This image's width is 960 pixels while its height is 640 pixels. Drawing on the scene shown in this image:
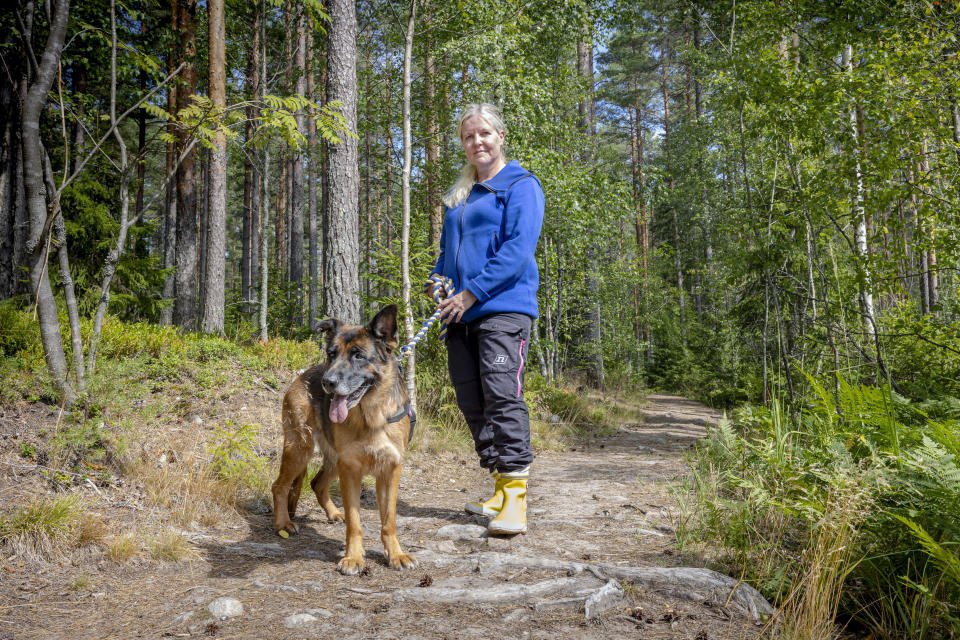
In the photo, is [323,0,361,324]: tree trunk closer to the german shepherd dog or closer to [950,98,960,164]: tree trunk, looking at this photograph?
the german shepherd dog

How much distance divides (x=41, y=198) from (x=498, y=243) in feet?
12.9

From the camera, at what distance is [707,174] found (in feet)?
74.7

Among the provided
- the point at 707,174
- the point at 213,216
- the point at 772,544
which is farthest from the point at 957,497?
the point at 707,174

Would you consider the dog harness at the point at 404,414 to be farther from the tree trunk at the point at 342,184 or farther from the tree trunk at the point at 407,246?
the tree trunk at the point at 342,184

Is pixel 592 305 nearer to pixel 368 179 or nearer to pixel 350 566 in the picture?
pixel 368 179

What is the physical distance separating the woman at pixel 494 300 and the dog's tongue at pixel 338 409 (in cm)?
84

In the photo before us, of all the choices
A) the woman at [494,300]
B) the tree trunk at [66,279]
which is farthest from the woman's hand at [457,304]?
the tree trunk at [66,279]

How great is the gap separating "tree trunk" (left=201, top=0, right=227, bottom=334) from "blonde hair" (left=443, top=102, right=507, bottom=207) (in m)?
7.60

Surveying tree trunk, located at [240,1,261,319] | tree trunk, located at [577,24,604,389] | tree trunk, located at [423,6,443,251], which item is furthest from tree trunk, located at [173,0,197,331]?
tree trunk, located at [577,24,604,389]

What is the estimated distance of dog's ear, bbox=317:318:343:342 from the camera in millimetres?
3301

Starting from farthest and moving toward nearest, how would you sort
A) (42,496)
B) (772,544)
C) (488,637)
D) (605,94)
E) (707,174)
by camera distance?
(605,94), (707,174), (42,496), (772,544), (488,637)

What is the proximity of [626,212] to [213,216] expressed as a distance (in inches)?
393

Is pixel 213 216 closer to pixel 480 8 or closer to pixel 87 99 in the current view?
pixel 87 99

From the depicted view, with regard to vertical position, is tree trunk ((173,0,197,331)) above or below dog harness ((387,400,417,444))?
above
